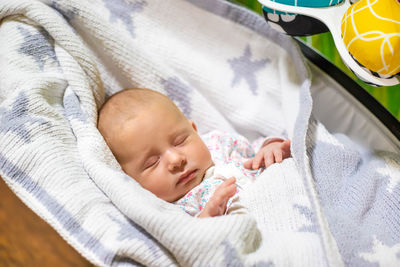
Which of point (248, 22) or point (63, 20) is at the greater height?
point (248, 22)

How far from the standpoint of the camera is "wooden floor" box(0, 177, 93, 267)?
35.0 inches

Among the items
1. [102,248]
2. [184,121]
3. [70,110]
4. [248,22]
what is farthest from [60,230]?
[248,22]

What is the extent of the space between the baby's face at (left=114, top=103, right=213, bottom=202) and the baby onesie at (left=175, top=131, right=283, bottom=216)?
0.03m

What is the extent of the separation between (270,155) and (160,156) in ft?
0.85

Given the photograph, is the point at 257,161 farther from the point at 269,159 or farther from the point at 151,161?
the point at 151,161

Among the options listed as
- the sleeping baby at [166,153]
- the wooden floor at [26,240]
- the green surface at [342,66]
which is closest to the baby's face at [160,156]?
the sleeping baby at [166,153]

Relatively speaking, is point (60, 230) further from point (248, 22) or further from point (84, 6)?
point (248, 22)

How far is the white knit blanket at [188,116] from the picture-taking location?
729 millimetres

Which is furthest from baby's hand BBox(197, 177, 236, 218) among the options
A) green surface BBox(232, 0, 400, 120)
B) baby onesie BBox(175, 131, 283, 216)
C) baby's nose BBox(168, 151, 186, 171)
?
green surface BBox(232, 0, 400, 120)

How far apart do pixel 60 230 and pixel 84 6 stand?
58 centimetres

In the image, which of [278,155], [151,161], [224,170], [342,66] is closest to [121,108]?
[151,161]

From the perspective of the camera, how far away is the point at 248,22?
1.14m

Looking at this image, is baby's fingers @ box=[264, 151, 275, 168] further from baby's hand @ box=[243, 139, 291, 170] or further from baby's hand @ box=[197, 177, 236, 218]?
baby's hand @ box=[197, 177, 236, 218]

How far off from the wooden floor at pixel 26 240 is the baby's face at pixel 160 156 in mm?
217
